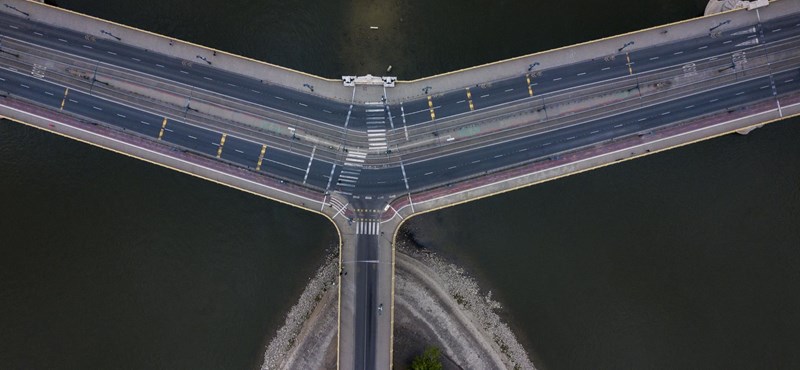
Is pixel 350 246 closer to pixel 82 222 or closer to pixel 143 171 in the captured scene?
pixel 143 171

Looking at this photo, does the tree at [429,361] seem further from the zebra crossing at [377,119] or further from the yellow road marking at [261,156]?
the yellow road marking at [261,156]

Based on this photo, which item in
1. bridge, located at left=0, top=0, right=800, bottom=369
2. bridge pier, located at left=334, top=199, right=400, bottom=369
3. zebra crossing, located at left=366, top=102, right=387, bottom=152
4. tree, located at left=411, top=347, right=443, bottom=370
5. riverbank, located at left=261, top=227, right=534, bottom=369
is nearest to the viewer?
tree, located at left=411, top=347, right=443, bottom=370

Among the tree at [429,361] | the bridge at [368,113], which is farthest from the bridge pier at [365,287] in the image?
the tree at [429,361]

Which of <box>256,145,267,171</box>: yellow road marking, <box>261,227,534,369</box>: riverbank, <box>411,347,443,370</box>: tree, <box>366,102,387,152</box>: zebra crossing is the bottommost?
<box>411,347,443,370</box>: tree

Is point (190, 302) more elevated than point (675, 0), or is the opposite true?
point (675, 0)

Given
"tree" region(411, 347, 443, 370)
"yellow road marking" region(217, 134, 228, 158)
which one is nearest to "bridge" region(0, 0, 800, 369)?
"yellow road marking" region(217, 134, 228, 158)

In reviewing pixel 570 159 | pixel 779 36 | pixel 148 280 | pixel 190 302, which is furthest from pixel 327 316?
pixel 779 36

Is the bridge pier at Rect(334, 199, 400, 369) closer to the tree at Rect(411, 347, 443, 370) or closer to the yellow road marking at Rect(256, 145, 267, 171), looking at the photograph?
the tree at Rect(411, 347, 443, 370)
